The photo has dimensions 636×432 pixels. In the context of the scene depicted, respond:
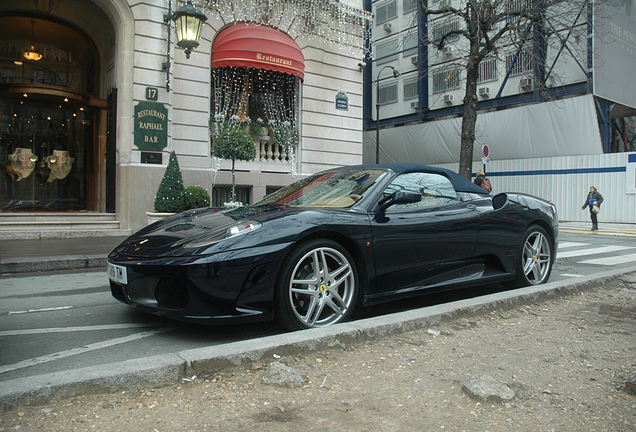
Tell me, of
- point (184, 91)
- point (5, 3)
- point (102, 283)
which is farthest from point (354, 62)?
point (102, 283)

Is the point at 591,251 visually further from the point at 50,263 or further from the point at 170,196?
the point at 50,263

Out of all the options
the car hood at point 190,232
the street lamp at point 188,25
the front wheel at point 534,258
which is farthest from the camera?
the street lamp at point 188,25

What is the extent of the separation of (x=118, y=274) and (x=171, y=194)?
7419 millimetres

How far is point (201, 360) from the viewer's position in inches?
98.3

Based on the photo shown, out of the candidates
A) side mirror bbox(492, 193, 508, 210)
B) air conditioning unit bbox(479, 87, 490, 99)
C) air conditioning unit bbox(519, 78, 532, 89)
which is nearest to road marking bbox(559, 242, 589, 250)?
side mirror bbox(492, 193, 508, 210)

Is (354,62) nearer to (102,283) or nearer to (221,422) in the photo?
(102,283)

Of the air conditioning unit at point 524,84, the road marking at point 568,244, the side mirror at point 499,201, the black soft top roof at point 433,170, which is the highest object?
the air conditioning unit at point 524,84

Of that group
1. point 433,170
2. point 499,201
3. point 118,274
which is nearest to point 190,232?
point 118,274

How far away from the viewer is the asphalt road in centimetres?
293

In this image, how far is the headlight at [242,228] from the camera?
3.27 metres

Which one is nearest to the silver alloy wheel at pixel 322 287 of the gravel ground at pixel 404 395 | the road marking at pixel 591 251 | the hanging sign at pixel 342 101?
the gravel ground at pixel 404 395

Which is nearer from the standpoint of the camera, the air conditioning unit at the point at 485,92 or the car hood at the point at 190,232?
the car hood at the point at 190,232

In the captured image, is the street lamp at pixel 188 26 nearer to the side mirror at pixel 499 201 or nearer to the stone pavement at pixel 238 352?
the side mirror at pixel 499 201

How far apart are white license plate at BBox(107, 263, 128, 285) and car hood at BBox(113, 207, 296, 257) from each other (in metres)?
0.12
